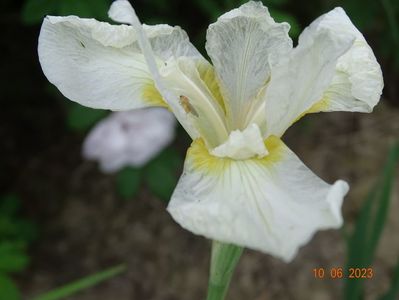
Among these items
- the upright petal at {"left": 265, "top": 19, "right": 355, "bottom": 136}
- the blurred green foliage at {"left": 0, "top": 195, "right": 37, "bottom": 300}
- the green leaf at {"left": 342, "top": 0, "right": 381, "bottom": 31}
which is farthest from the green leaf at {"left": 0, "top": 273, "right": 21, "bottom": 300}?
the green leaf at {"left": 342, "top": 0, "right": 381, "bottom": 31}

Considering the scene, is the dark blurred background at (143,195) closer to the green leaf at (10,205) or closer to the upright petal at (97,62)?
the green leaf at (10,205)

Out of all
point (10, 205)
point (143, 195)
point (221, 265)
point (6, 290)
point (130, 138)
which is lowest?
point (143, 195)

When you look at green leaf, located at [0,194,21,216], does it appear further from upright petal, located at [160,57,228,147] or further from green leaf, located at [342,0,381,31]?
upright petal, located at [160,57,228,147]

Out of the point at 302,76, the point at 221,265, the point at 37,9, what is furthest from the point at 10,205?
the point at 302,76

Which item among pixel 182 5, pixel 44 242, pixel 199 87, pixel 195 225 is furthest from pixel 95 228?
pixel 195 225

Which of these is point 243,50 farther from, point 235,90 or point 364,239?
point 364,239

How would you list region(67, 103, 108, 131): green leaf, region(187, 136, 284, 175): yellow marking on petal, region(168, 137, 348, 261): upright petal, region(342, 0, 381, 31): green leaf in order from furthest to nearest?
region(342, 0, 381, 31): green leaf, region(67, 103, 108, 131): green leaf, region(187, 136, 284, 175): yellow marking on petal, region(168, 137, 348, 261): upright petal

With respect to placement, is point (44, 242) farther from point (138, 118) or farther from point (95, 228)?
point (138, 118)
